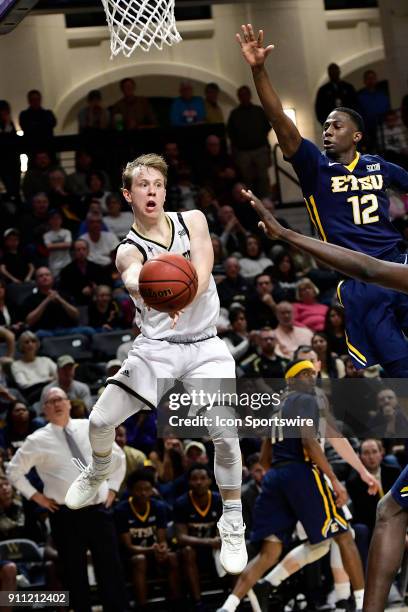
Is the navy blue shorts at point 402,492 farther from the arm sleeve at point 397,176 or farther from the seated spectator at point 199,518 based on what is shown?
the seated spectator at point 199,518

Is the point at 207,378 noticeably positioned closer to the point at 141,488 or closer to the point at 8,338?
the point at 141,488

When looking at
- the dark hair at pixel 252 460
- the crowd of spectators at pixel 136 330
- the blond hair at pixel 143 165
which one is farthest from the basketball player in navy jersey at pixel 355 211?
the dark hair at pixel 252 460

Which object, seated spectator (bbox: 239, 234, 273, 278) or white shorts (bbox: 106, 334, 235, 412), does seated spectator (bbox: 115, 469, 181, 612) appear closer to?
white shorts (bbox: 106, 334, 235, 412)

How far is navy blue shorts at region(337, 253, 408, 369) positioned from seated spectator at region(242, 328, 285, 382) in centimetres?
560

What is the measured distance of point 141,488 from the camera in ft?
34.8

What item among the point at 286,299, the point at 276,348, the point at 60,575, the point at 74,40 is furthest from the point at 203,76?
the point at 60,575

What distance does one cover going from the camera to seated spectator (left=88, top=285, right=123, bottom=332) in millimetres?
13489

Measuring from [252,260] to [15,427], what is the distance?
4.72 meters

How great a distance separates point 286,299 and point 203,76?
25.4ft

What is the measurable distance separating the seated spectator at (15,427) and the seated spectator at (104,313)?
2.36m

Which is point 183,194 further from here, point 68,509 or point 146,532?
point 68,509

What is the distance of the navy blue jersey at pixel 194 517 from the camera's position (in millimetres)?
10734

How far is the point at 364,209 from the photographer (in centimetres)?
673

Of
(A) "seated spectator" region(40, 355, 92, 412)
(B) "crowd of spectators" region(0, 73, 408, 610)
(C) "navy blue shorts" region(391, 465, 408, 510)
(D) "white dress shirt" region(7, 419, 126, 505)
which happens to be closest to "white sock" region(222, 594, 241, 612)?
(B) "crowd of spectators" region(0, 73, 408, 610)
